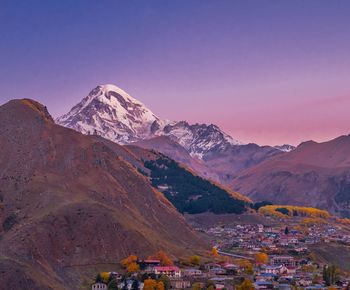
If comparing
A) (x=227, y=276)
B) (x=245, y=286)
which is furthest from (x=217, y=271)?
(x=245, y=286)

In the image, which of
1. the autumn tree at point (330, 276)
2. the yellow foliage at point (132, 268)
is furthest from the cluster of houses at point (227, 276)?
the yellow foliage at point (132, 268)

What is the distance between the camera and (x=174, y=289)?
465ft

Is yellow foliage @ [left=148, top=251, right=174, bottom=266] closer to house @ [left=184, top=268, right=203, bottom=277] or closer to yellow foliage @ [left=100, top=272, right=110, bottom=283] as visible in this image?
house @ [left=184, top=268, right=203, bottom=277]

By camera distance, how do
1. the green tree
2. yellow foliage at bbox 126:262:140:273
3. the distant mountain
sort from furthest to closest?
yellow foliage at bbox 126:262:140:273, the distant mountain, the green tree

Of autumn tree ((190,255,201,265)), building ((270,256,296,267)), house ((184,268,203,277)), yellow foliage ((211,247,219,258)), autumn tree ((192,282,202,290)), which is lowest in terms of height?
autumn tree ((192,282,202,290))

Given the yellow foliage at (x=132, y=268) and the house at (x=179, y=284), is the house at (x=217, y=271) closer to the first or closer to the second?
the house at (x=179, y=284)

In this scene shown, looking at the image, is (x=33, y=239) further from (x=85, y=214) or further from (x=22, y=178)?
(x=22, y=178)

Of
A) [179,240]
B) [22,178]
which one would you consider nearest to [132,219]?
[179,240]

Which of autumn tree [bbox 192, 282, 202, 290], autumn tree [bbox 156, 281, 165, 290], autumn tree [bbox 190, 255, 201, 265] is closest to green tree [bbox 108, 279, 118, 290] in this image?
autumn tree [bbox 156, 281, 165, 290]

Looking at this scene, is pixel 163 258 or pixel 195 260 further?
pixel 195 260

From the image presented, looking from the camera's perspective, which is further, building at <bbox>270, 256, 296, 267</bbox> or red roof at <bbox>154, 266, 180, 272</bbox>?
building at <bbox>270, 256, 296, 267</bbox>

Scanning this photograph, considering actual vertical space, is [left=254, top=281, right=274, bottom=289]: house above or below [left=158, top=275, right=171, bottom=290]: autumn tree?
below

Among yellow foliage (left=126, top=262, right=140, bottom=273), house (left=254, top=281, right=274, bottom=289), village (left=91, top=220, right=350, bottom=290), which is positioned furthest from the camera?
yellow foliage (left=126, top=262, right=140, bottom=273)

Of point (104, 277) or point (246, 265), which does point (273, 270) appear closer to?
point (246, 265)
